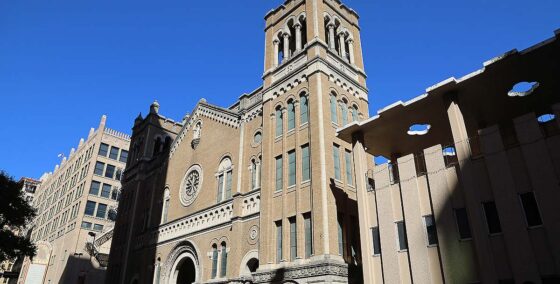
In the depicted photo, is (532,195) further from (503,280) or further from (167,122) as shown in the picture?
(167,122)

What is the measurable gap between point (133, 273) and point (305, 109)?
19.9 metres

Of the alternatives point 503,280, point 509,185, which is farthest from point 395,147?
point 503,280

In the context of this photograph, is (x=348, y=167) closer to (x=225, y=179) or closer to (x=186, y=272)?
(x=225, y=179)

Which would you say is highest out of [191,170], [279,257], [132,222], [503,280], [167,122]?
[167,122]

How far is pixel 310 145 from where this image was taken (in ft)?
70.8

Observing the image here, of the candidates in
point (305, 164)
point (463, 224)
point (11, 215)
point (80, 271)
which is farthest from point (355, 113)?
point (80, 271)

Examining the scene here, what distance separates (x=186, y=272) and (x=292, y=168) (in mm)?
13396

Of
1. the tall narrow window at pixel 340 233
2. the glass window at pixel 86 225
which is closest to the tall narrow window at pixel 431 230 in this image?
the tall narrow window at pixel 340 233

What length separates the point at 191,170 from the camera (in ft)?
102

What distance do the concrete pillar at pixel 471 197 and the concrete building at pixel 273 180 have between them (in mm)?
6587

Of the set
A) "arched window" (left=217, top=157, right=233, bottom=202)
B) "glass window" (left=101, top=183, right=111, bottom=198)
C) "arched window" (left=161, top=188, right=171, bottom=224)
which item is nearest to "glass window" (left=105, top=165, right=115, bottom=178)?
"glass window" (left=101, top=183, right=111, bottom=198)

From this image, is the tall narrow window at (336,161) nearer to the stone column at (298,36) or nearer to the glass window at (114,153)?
the stone column at (298,36)

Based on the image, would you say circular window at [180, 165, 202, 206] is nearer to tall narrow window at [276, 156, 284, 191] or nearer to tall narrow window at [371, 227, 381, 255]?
tall narrow window at [276, 156, 284, 191]

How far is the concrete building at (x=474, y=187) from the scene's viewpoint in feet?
42.2
